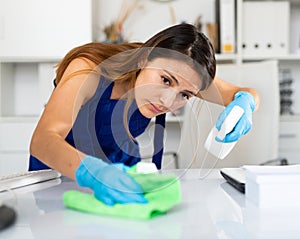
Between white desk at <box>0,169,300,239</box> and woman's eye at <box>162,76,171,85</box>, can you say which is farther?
woman's eye at <box>162,76,171,85</box>

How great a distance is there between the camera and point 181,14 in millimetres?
2871

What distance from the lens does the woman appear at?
678 millimetres

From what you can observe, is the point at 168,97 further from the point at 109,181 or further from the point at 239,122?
the point at 239,122

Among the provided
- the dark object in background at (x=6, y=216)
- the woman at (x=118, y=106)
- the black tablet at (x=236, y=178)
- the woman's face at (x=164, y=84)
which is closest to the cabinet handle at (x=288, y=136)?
the black tablet at (x=236, y=178)

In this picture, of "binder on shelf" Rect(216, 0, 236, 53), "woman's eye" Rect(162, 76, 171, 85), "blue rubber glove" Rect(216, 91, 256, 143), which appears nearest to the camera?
"woman's eye" Rect(162, 76, 171, 85)

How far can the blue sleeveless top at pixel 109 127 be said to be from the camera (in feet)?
2.49

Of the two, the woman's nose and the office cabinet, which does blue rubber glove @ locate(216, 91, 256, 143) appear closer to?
the woman's nose

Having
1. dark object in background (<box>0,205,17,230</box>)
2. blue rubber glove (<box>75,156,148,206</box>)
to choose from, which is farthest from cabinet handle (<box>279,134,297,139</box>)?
dark object in background (<box>0,205,17,230</box>)

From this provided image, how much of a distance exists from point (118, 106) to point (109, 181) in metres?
0.20

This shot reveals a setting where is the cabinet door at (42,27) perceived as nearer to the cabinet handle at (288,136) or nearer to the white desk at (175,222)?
the cabinet handle at (288,136)

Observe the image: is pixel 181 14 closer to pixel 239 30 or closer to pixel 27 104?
pixel 239 30

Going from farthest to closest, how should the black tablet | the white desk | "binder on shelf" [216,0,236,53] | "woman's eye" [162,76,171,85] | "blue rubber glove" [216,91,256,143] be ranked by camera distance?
1. "binder on shelf" [216,0,236,53]
2. "blue rubber glove" [216,91,256,143]
3. the black tablet
4. "woman's eye" [162,76,171,85]
5. the white desk

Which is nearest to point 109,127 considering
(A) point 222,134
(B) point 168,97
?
(B) point 168,97

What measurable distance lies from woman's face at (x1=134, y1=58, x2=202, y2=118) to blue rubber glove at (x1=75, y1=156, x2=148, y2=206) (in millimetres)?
127
